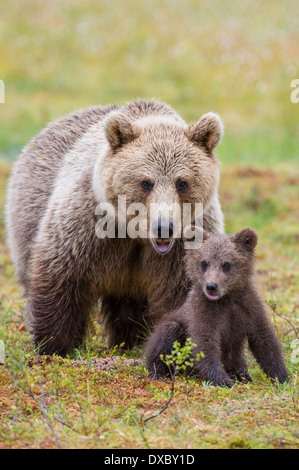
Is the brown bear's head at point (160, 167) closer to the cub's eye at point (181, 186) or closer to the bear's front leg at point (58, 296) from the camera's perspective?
the cub's eye at point (181, 186)

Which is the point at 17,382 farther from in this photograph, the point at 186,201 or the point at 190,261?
the point at 186,201

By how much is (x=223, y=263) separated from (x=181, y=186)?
815 millimetres

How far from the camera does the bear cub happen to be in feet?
17.3

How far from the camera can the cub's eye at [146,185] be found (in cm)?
573

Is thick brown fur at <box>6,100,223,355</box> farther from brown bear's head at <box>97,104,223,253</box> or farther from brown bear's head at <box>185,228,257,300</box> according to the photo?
brown bear's head at <box>185,228,257,300</box>

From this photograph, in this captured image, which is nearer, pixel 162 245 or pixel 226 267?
pixel 226 267

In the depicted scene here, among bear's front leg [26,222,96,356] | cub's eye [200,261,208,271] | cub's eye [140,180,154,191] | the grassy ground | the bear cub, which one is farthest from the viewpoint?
bear's front leg [26,222,96,356]

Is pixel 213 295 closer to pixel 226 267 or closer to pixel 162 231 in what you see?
pixel 226 267

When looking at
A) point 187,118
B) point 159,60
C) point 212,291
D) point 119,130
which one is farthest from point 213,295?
point 159,60

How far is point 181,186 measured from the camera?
581cm

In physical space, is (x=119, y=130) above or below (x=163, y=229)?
above

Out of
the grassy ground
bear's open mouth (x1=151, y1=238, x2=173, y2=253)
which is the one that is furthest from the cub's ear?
the grassy ground

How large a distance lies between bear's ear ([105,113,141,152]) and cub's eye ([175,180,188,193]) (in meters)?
0.57
